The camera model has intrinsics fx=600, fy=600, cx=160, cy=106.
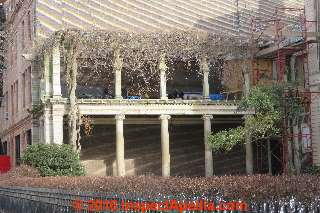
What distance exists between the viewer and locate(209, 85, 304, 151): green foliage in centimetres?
2653

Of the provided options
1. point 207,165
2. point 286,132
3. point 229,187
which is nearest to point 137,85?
point 207,165

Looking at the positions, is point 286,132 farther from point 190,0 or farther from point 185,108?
point 190,0

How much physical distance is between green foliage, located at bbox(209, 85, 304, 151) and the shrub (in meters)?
6.96

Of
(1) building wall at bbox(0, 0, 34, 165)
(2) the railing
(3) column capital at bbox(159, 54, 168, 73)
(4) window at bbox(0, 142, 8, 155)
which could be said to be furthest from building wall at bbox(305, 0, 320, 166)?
(4) window at bbox(0, 142, 8, 155)

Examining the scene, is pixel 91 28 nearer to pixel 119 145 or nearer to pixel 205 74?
pixel 119 145

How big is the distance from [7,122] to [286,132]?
2982cm

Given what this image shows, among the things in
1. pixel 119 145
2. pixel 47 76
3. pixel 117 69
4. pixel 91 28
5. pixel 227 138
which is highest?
pixel 91 28

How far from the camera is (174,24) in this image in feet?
134

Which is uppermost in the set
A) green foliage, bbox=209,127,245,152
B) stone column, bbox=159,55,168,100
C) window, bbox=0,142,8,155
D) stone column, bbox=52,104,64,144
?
stone column, bbox=159,55,168,100

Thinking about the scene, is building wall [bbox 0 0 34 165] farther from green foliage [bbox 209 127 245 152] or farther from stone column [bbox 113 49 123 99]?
green foliage [bbox 209 127 245 152]

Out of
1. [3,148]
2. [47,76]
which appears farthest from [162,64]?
[3,148]

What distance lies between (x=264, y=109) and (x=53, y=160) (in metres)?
10.3

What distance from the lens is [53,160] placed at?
94.5 ft

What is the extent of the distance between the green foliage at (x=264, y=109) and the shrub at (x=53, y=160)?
6958 mm
